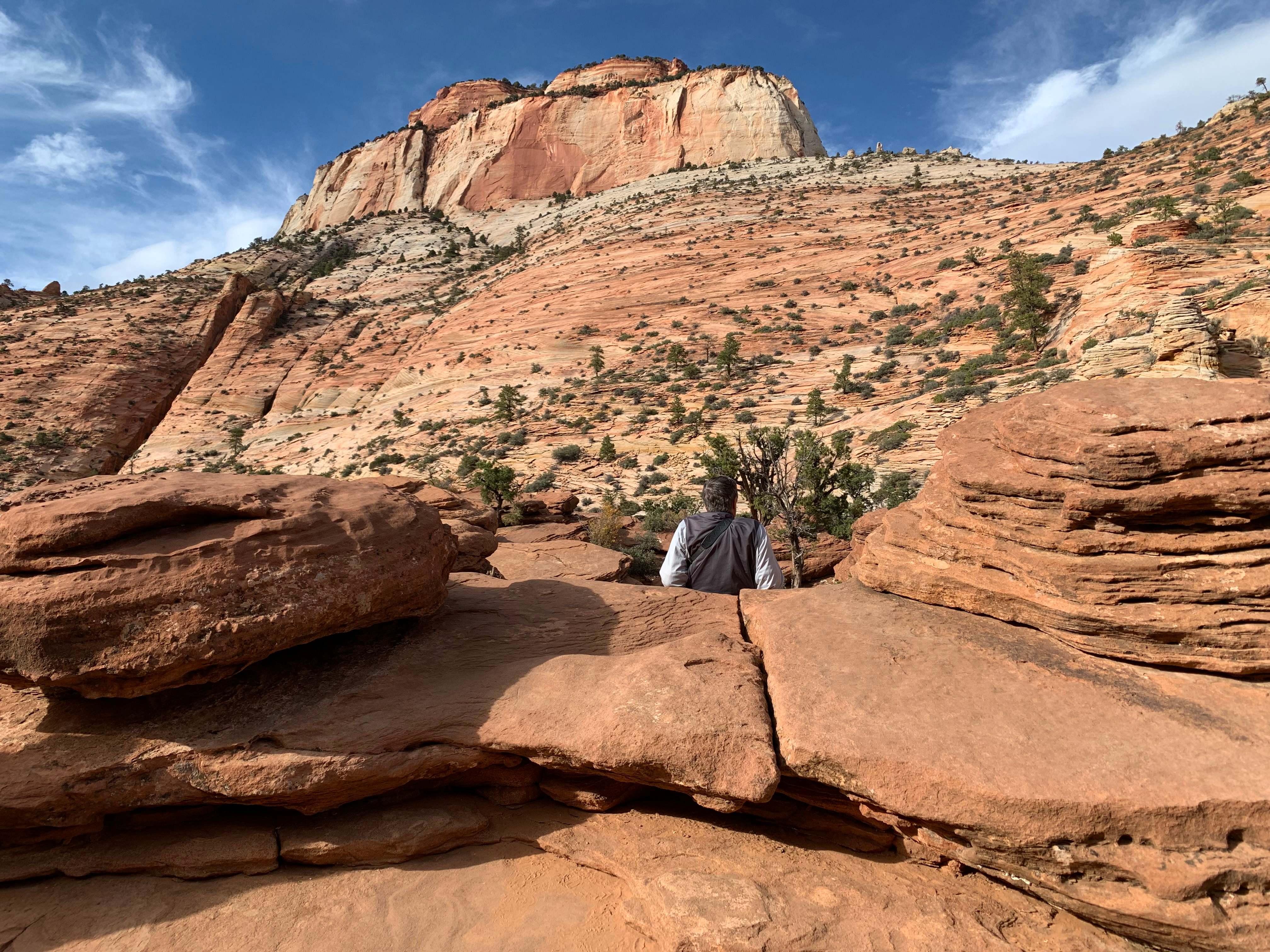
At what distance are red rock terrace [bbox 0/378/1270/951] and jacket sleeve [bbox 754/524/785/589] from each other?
2.82 feet

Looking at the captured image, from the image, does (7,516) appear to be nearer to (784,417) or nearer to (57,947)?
(57,947)

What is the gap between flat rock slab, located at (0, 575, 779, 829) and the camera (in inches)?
126

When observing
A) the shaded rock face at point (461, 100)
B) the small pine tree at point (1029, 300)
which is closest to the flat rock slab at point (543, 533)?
the small pine tree at point (1029, 300)

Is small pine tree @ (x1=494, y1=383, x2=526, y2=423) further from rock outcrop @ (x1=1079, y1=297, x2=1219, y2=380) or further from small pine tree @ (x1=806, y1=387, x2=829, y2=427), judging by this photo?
rock outcrop @ (x1=1079, y1=297, x2=1219, y2=380)

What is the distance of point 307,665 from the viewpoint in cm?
395

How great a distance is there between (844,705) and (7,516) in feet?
15.6

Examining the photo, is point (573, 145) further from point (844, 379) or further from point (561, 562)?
point (561, 562)

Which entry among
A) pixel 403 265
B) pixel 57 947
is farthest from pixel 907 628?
pixel 403 265

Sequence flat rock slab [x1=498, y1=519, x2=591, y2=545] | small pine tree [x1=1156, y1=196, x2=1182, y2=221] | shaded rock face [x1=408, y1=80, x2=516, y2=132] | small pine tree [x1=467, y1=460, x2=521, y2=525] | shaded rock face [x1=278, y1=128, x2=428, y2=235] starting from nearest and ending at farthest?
flat rock slab [x1=498, y1=519, x2=591, y2=545] → small pine tree [x1=467, y1=460, x2=521, y2=525] → small pine tree [x1=1156, y1=196, x2=1182, y2=221] → shaded rock face [x1=278, y1=128, x2=428, y2=235] → shaded rock face [x1=408, y1=80, x2=516, y2=132]

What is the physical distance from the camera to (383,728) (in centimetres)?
350

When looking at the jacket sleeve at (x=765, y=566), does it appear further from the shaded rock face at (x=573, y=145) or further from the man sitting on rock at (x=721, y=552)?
the shaded rock face at (x=573, y=145)

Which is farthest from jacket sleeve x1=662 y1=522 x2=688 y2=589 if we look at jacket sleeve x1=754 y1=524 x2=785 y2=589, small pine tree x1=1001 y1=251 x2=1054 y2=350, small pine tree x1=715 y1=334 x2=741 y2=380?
small pine tree x1=715 y1=334 x2=741 y2=380

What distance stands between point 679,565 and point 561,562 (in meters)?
2.88

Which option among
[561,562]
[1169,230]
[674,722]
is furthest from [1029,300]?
[674,722]
